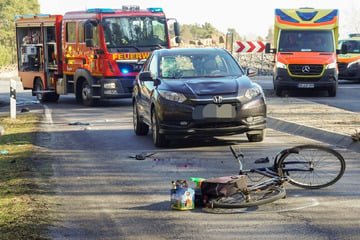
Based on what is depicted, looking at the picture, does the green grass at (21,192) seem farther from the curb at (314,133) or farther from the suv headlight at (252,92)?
the curb at (314,133)

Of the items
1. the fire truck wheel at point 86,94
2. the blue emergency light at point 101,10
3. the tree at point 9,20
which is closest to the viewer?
the blue emergency light at point 101,10

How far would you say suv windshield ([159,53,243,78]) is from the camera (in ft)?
40.9

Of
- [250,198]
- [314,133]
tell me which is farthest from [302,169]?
[314,133]

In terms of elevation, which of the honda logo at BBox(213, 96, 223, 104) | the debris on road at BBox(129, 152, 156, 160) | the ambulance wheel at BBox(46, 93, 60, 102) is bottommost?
the ambulance wheel at BBox(46, 93, 60, 102)

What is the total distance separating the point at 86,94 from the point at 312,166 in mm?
14328

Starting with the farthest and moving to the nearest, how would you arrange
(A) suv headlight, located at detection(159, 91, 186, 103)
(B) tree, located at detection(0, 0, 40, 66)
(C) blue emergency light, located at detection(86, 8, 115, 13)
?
(B) tree, located at detection(0, 0, 40, 66), (C) blue emergency light, located at detection(86, 8, 115, 13), (A) suv headlight, located at detection(159, 91, 186, 103)

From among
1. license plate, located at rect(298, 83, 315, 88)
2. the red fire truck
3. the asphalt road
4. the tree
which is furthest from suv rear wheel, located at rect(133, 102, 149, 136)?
the tree

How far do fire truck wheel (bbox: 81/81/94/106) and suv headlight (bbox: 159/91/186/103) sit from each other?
1016 centimetres

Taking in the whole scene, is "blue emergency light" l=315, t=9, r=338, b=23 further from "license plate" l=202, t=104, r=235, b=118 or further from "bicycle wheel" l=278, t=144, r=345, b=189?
"bicycle wheel" l=278, t=144, r=345, b=189

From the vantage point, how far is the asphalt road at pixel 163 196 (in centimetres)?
642

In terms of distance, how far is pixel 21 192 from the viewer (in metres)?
8.29

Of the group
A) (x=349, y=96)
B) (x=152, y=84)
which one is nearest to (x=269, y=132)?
(x=152, y=84)

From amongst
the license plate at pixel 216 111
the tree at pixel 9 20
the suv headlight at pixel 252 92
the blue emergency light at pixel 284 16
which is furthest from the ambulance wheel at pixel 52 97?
the tree at pixel 9 20

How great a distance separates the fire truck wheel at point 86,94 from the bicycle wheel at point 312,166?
13.8m
